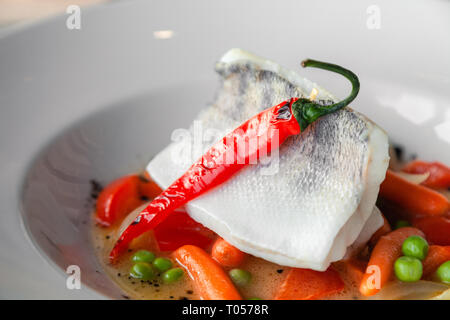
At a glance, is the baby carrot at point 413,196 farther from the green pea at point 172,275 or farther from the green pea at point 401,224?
the green pea at point 172,275

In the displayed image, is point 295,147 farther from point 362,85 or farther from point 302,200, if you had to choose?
point 362,85

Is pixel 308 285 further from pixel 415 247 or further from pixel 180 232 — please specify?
pixel 180 232

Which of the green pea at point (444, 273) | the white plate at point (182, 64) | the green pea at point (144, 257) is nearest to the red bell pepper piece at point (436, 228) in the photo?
the green pea at point (444, 273)

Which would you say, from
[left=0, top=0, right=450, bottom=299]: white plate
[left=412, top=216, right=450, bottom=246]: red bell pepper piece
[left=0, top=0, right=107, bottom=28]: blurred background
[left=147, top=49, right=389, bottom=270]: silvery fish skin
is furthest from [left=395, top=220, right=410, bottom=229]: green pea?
[left=0, top=0, right=107, bottom=28]: blurred background

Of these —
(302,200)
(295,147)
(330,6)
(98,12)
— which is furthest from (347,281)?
(98,12)

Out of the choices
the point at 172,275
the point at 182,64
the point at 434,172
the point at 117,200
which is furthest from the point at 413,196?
the point at 182,64
